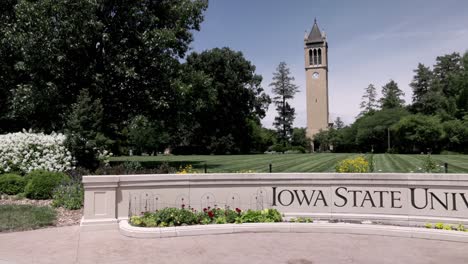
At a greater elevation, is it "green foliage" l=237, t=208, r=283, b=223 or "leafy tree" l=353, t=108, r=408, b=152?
"leafy tree" l=353, t=108, r=408, b=152

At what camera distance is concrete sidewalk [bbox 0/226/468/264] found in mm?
6402

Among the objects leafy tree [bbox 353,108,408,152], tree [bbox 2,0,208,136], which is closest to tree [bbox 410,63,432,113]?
leafy tree [bbox 353,108,408,152]

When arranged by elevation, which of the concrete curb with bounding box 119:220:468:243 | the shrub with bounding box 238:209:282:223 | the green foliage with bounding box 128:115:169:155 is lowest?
the concrete curb with bounding box 119:220:468:243

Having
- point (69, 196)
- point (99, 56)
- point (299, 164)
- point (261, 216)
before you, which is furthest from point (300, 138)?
point (261, 216)

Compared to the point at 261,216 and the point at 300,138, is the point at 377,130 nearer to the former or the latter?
the point at 300,138

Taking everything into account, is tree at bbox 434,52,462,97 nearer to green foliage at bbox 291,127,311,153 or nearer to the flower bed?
green foliage at bbox 291,127,311,153

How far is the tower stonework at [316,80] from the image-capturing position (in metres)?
90.4

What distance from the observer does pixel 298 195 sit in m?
9.42

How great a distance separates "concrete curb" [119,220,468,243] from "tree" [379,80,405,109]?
83649 mm

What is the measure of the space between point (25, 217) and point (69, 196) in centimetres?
164

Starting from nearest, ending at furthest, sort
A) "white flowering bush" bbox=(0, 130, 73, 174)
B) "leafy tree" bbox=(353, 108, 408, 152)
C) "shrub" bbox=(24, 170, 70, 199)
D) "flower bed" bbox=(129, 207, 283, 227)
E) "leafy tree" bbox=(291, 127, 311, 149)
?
1. "flower bed" bbox=(129, 207, 283, 227)
2. "shrub" bbox=(24, 170, 70, 199)
3. "white flowering bush" bbox=(0, 130, 73, 174)
4. "leafy tree" bbox=(353, 108, 408, 152)
5. "leafy tree" bbox=(291, 127, 311, 149)

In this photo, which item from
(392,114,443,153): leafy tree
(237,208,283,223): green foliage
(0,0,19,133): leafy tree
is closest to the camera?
(237,208,283,223): green foliage

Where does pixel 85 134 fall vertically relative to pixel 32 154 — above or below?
above

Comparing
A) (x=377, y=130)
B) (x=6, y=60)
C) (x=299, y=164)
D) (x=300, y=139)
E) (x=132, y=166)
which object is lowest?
(x=299, y=164)
